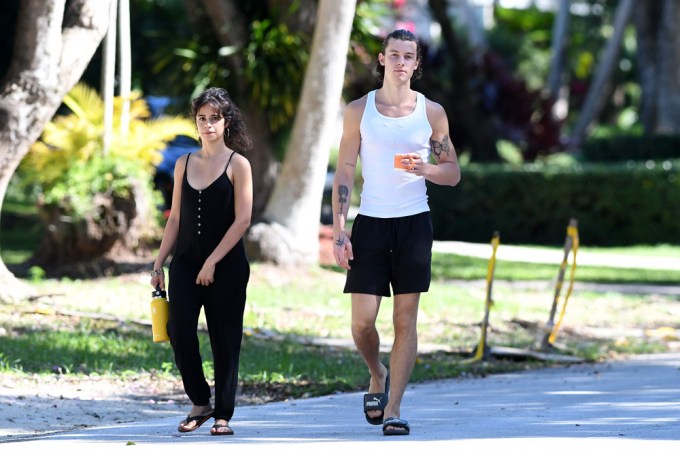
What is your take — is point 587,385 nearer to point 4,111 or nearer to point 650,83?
point 4,111

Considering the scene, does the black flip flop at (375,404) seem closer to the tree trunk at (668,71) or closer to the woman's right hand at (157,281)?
the woman's right hand at (157,281)

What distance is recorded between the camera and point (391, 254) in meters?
6.93

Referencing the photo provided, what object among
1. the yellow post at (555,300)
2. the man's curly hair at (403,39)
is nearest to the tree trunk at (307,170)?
the yellow post at (555,300)

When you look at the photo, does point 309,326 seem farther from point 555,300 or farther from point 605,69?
point 605,69

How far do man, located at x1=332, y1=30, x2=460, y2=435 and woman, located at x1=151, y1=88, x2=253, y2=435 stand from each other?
1.67 feet

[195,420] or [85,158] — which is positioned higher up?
[85,158]

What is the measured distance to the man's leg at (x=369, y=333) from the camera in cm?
695

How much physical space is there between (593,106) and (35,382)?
25221 mm

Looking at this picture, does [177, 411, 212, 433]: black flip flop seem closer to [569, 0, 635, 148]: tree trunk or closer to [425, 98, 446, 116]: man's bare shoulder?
[425, 98, 446, 116]: man's bare shoulder

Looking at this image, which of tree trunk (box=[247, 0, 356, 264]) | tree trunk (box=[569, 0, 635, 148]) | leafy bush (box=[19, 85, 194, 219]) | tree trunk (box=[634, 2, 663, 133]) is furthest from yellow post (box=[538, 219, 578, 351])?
tree trunk (box=[569, 0, 635, 148])

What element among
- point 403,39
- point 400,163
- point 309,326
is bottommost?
point 309,326

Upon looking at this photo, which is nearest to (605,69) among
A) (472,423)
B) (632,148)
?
(632,148)

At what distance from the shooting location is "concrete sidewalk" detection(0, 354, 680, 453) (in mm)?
6504

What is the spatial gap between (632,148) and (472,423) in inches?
862
